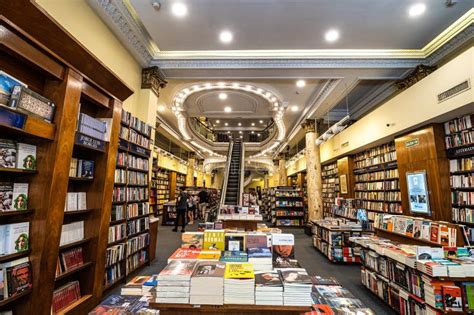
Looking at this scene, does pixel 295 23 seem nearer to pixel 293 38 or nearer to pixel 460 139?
pixel 293 38

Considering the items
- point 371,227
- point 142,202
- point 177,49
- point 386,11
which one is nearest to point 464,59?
point 386,11

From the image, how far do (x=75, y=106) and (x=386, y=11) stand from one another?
477 cm

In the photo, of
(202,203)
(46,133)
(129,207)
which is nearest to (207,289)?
(46,133)

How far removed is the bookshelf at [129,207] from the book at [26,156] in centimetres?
132

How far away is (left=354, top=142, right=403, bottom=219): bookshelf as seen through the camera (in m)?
5.32

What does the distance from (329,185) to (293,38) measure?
642cm

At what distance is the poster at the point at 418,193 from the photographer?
13.4 feet

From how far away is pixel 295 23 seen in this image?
390cm

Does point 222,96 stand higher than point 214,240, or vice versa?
point 222,96

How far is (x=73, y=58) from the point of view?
236cm

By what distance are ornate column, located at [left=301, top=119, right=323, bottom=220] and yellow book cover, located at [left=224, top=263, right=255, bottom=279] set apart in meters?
6.77

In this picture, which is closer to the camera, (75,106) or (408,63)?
(75,106)

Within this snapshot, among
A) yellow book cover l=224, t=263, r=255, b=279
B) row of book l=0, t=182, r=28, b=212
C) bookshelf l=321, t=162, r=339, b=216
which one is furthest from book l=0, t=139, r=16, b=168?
bookshelf l=321, t=162, r=339, b=216

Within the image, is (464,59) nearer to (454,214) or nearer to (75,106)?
(454,214)
